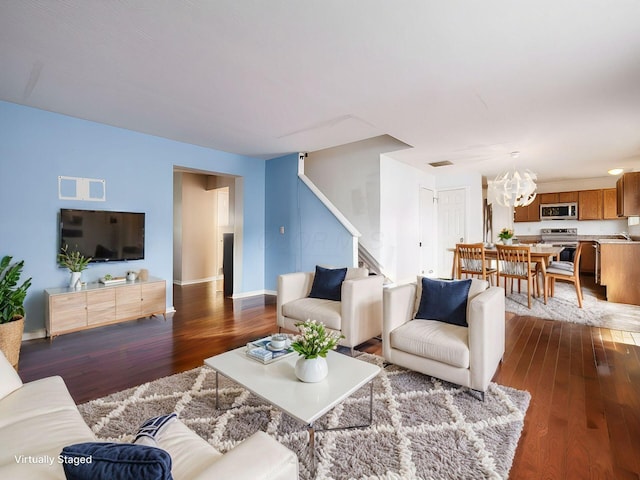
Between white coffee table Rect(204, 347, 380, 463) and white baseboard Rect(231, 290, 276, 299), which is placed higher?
white coffee table Rect(204, 347, 380, 463)

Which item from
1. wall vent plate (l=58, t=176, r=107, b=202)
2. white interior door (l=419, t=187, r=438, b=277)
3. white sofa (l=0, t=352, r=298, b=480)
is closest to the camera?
white sofa (l=0, t=352, r=298, b=480)

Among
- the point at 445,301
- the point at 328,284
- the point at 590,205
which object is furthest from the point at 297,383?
the point at 590,205

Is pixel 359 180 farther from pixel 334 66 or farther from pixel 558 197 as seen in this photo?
pixel 558 197

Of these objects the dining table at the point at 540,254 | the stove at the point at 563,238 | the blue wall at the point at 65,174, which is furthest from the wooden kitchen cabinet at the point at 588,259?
the blue wall at the point at 65,174

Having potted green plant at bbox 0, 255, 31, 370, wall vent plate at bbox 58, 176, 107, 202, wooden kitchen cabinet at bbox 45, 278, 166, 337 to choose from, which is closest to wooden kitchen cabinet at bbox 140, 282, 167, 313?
wooden kitchen cabinet at bbox 45, 278, 166, 337

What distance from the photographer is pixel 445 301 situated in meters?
2.58

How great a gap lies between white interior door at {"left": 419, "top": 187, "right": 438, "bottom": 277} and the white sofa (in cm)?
609

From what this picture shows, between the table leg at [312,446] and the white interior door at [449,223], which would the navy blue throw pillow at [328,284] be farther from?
the white interior door at [449,223]

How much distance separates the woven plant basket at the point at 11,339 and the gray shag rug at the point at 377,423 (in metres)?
1.24

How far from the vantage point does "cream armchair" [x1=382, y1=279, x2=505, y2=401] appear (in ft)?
6.84

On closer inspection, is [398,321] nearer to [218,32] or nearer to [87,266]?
[218,32]

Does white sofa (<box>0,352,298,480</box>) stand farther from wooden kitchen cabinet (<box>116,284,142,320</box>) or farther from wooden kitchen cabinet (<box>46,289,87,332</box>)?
wooden kitchen cabinet (<box>116,284,142,320</box>)

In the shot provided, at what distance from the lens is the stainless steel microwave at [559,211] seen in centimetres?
784

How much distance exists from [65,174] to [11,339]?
1948 mm
